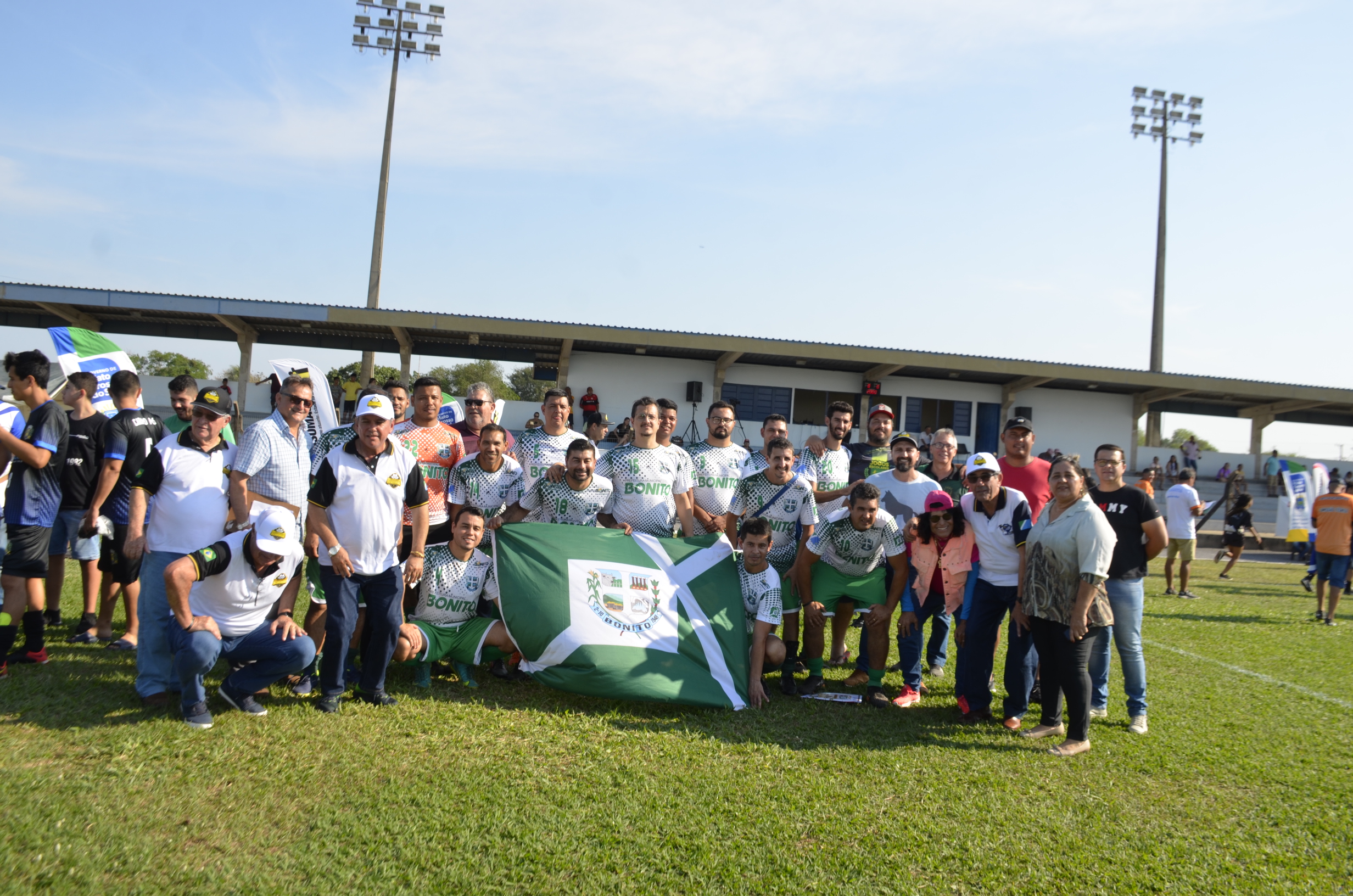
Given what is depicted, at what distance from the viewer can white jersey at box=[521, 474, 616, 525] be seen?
19.8 feet

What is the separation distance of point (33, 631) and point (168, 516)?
4.49 feet

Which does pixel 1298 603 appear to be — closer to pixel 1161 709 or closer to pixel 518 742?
pixel 1161 709

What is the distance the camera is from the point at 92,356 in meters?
7.29

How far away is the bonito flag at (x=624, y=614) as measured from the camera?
525 cm

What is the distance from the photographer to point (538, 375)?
2420 cm

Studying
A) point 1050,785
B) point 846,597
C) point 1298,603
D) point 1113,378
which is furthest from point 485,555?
point 1113,378

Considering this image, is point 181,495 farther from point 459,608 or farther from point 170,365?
point 170,365

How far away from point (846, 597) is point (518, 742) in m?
2.69

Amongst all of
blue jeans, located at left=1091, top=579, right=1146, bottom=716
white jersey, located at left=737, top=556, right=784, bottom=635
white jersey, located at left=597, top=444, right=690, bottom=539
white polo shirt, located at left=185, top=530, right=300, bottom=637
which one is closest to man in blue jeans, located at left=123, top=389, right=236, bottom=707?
white polo shirt, located at left=185, top=530, right=300, bottom=637

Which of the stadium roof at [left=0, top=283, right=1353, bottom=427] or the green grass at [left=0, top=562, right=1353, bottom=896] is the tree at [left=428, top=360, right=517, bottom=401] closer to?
the stadium roof at [left=0, top=283, right=1353, bottom=427]

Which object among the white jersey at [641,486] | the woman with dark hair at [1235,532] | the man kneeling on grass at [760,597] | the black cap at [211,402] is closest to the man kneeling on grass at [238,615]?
the black cap at [211,402]

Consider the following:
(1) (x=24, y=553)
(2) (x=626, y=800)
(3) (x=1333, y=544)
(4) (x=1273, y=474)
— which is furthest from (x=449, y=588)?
(4) (x=1273, y=474)

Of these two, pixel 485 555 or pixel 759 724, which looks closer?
pixel 759 724

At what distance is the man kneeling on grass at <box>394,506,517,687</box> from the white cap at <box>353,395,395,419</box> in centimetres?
100
